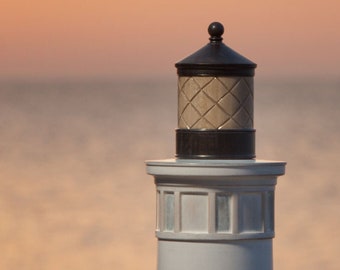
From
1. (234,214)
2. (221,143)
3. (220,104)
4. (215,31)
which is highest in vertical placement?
(215,31)

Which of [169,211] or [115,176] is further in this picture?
[115,176]

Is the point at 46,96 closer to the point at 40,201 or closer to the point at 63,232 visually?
the point at 40,201

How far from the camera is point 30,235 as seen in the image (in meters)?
24.6

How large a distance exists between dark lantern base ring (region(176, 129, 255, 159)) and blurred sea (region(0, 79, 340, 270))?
1294cm

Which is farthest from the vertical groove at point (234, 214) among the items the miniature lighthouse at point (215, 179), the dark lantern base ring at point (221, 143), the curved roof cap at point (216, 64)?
the curved roof cap at point (216, 64)

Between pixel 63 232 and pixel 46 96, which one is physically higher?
pixel 46 96

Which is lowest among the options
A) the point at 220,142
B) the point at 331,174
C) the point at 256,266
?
the point at 256,266

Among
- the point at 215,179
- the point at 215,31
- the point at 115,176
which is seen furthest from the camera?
the point at 115,176

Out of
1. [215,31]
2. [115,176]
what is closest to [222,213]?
[215,31]

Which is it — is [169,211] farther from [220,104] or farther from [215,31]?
[215,31]

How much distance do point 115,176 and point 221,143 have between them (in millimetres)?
28613

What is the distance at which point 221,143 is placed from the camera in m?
5.23

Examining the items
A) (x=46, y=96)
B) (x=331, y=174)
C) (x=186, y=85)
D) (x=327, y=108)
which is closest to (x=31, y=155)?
(x=331, y=174)

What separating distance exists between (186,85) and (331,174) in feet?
89.7
